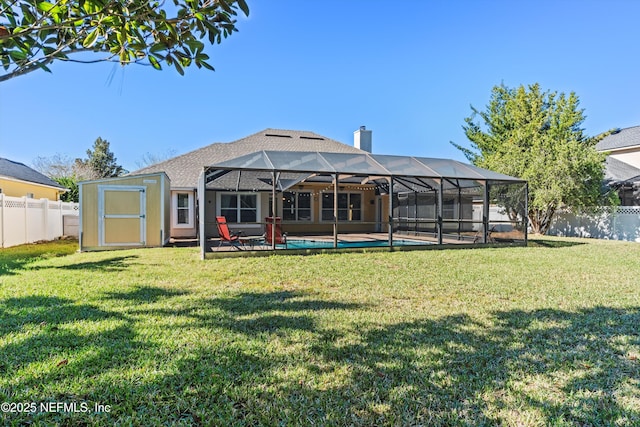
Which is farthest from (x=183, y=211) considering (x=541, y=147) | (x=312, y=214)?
(x=541, y=147)

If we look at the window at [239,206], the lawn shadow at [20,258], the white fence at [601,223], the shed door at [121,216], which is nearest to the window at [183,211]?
the window at [239,206]

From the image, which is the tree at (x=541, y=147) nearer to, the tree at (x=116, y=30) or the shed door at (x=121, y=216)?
the shed door at (x=121, y=216)

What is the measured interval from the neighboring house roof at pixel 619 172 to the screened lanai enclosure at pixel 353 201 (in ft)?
19.9

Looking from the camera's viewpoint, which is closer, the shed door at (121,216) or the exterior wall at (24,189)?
the shed door at (121,216)

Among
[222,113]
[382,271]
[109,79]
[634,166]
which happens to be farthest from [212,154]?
[634,166]

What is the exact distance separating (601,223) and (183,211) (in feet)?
65.6

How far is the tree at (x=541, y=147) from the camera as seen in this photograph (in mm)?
15938

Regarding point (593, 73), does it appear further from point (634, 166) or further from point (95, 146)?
point (95, 146)

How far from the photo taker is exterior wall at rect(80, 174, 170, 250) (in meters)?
11.5

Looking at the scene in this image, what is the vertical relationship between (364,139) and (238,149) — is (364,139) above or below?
above

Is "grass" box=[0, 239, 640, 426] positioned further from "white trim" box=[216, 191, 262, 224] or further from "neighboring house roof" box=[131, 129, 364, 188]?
"neighboring house roof" box=[131, 129, 364, 188]

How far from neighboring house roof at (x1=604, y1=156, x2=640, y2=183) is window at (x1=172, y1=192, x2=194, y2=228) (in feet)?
71.6

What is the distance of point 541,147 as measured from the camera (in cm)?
1750

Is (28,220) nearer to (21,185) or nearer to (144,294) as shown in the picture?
(21,185)
